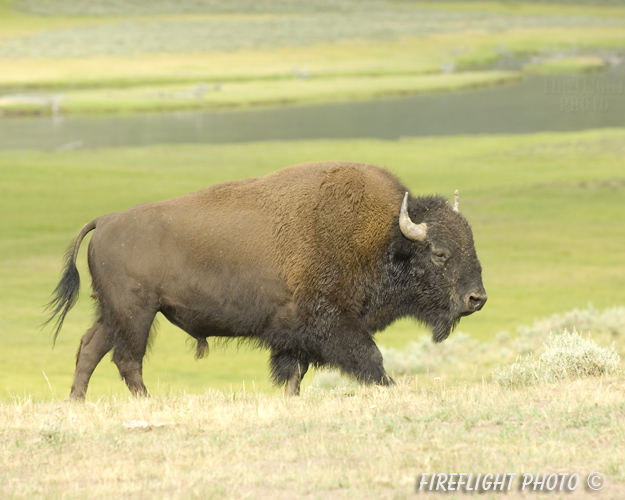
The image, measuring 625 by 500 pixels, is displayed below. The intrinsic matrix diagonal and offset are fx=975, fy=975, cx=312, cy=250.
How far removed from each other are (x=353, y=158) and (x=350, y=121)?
15.6 meters

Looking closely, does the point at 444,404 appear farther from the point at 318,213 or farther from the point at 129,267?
the point at 129,267

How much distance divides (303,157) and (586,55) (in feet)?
191

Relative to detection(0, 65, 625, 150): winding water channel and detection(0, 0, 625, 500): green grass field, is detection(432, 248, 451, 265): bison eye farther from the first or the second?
detection(0, 65, 625, 150): winding water channel

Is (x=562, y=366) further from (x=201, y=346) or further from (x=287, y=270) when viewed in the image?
(x=201, y=346)

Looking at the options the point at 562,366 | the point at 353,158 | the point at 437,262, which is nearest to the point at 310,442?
the point at 437,262

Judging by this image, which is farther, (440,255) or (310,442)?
(440,255)

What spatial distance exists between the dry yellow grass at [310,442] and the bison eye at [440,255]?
110 cm

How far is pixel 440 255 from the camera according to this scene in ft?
25.1

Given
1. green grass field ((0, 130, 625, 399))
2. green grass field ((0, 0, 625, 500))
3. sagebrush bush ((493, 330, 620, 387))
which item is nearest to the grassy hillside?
green grass field ((0, 0, 625, 500))

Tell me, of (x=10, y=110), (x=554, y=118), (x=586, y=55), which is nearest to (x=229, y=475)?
(x=554, y=118)

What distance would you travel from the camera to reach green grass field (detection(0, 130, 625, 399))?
1449 cm

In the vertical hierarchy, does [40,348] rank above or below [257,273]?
below

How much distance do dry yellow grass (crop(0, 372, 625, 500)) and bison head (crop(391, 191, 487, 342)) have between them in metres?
0.88

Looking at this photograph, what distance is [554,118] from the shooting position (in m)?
51.7
